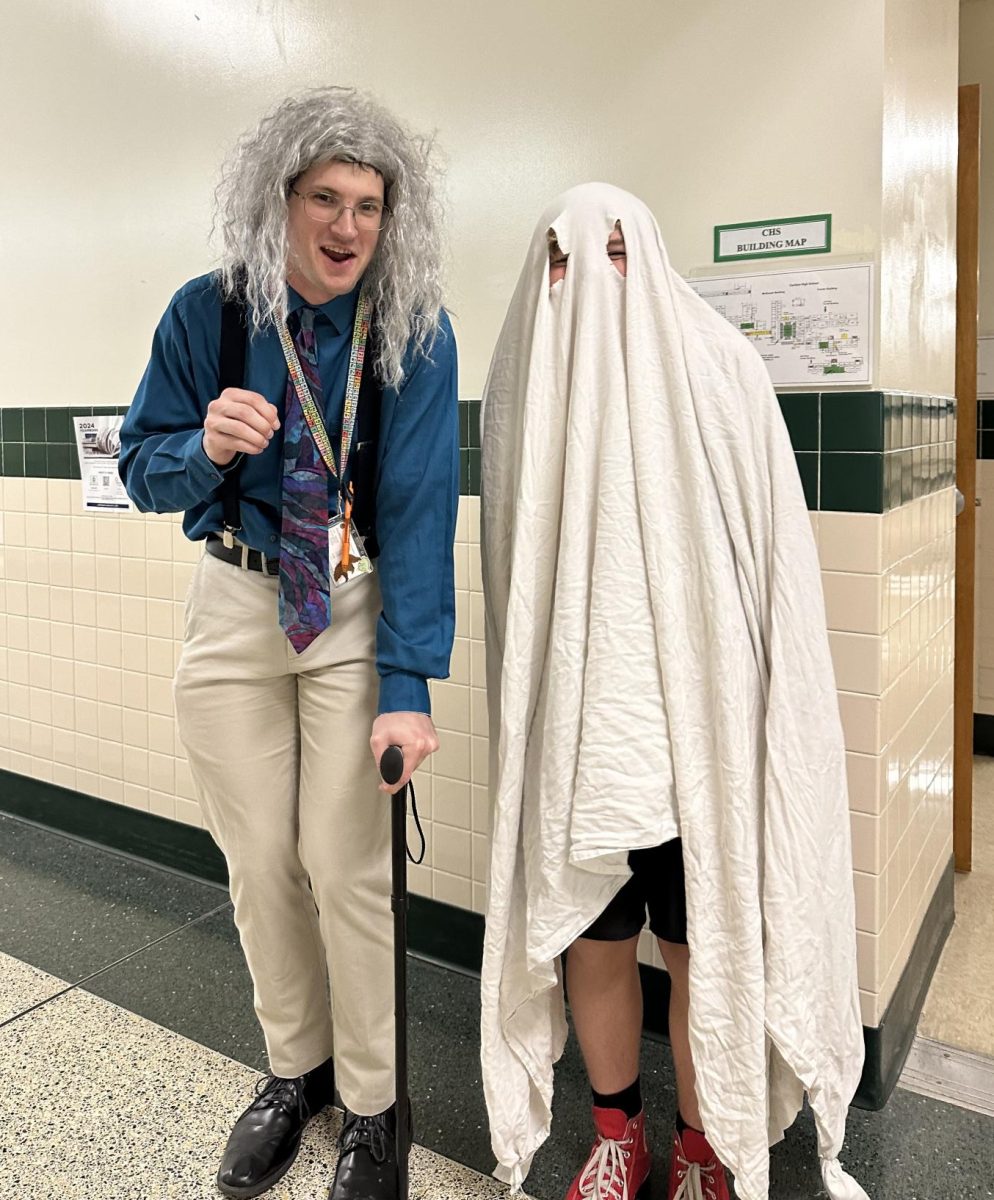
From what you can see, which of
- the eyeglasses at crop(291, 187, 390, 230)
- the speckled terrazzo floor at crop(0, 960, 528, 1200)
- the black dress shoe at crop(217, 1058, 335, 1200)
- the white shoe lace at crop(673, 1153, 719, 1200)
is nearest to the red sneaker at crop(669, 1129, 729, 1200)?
the white shoe lace at crop(673, 1153, 719, 1200)

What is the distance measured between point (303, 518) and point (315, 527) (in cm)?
2

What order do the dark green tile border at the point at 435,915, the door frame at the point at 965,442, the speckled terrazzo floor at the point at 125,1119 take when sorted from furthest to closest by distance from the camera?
the door frame at the point at 965,442 → the dark green tile border at the point at 435,915 → the speckled terrazzo floor at the point at 125,1119

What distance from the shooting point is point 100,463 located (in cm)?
286

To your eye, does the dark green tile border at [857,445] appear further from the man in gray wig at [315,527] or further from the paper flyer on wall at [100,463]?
the paper flyer on wall at [100,463]

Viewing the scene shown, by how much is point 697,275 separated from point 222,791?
4.05ft

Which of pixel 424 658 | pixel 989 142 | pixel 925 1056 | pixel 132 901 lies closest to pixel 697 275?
pixel 424 658

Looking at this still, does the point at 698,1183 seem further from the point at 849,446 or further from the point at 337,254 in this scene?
the point at 337,254

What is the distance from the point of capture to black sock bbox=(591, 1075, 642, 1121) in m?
1.60

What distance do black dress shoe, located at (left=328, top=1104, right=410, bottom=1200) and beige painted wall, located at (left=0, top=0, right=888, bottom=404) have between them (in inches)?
56.0

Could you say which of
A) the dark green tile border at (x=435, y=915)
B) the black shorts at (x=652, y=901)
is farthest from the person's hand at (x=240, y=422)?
the dark green tile border at (x=435, y=915)

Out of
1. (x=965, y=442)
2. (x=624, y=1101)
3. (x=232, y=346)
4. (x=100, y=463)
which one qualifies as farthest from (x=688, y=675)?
(x=100, y=463)

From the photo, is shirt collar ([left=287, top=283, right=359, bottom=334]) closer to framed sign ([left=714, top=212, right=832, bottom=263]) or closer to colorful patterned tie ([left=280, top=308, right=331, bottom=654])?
colorful patterned tie ([left=280, top=308, right=331, bottom=654])

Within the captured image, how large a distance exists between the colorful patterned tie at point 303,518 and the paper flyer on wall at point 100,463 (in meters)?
1.50

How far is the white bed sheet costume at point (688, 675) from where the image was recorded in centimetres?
139
